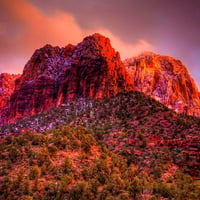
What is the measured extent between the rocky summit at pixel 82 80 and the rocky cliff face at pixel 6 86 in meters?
0.33

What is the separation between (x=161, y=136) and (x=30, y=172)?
62.4 ft

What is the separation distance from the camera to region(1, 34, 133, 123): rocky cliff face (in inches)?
2810

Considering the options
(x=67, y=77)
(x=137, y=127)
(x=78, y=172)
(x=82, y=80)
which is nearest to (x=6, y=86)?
(x=67, y=77)

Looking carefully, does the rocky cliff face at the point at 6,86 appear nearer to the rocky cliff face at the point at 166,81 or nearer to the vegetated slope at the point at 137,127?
the rocky cliff face at the point at 166,81

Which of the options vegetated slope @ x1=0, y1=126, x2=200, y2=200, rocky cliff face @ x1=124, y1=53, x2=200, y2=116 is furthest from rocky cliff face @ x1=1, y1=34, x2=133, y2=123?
vegetated slope @ x1=0, y1=126, x2=200, y2=200

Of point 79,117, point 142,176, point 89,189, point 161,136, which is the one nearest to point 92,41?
point 79,117

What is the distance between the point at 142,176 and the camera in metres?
34.6

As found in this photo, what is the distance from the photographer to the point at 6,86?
108 m

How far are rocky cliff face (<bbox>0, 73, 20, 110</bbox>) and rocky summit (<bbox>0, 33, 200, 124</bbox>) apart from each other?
1.09 ft

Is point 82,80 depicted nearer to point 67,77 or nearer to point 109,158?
point 67,77

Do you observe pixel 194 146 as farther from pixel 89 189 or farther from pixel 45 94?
pixel 45 94

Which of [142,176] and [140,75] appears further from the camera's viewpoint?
[140,75]

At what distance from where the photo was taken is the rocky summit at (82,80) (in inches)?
2830

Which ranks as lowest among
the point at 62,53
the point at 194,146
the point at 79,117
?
the point at 194,146
